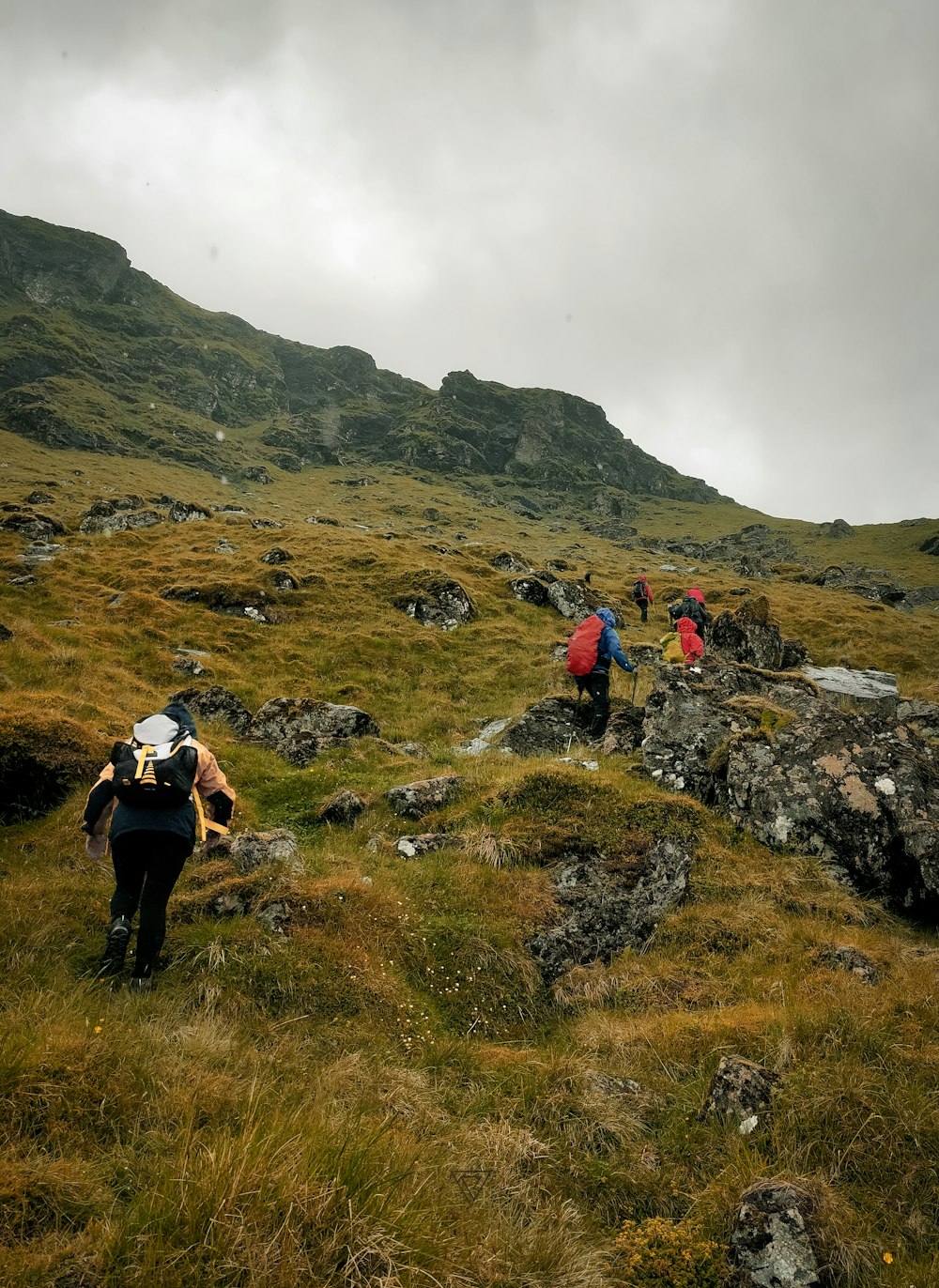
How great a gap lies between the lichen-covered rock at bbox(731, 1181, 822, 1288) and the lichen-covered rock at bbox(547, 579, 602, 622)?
28463mm

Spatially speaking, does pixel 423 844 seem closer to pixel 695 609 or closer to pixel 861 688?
pixel 861 688

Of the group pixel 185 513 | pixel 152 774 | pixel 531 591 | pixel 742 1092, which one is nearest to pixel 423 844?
pixel 152 774

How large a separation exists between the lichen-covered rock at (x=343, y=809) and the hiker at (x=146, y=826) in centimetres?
438

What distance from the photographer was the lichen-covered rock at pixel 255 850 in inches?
336

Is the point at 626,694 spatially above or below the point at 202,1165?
above

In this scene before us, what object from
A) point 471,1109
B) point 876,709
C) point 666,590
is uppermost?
point 666,590

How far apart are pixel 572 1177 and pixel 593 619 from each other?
11726mm

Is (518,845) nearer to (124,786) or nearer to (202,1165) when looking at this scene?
(124,786)

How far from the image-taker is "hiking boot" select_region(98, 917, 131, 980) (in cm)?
612

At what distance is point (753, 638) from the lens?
22.9 m

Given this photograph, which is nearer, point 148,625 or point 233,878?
point 233,878

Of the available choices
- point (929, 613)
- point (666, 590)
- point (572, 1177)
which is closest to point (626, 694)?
point (572, 1177)

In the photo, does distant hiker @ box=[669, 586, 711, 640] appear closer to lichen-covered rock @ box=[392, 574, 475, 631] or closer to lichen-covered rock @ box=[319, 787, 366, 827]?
lichen-covered rock @ box=[392, 574, 475, 631]

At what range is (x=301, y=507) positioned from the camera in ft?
343
